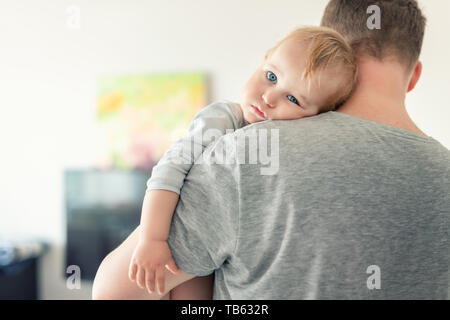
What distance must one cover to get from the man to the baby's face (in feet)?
0.51

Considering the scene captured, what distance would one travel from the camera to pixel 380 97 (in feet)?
2.36

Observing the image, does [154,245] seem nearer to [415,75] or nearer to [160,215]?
[160,215]

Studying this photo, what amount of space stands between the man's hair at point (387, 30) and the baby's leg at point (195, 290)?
0.56 meters

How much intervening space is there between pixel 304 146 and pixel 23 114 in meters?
3.39

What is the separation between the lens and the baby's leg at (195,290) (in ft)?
2.45

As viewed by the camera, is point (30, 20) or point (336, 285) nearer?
point (336, 285)

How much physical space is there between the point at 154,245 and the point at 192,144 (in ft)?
0.65

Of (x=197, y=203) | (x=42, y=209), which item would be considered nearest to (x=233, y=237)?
(x=197, y=203)

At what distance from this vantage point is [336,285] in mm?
588

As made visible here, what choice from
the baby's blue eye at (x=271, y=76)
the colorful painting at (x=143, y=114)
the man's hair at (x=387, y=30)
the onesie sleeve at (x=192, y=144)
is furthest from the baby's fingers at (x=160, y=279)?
the colorful painting at (x=143, y=114)

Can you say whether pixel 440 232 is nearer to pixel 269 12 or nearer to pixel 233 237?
pixel 233 237
